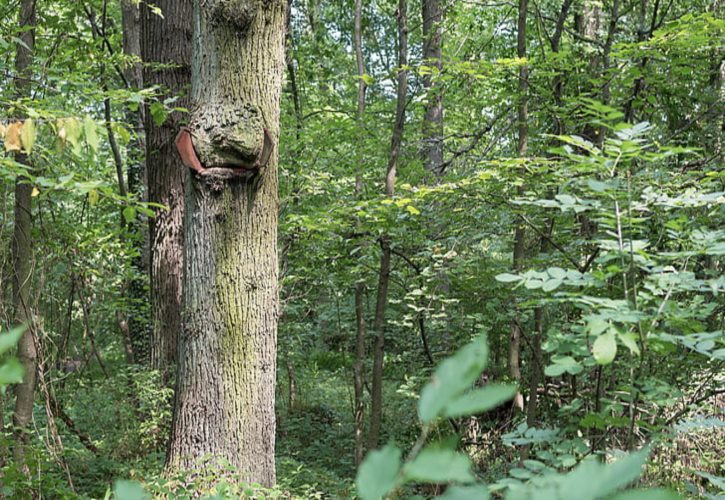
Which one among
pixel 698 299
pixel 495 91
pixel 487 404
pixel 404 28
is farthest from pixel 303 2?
pixel 487 404

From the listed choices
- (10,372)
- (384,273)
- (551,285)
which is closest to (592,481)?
(10,372)

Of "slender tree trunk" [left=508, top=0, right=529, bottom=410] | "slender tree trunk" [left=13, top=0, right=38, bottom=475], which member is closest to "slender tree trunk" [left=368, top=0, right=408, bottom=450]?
"slender tree trunk" [left=508, top=0, right=529, bottom=410]

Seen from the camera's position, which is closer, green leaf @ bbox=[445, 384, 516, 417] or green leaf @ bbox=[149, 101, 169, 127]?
green leaf @ bbox=[445, 384, 516, 417]

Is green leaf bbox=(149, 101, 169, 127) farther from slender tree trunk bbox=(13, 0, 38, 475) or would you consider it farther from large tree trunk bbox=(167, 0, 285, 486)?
slender tree trunk bbox=(13, 0, 38, 475)

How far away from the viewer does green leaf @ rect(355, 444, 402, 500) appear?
492mm

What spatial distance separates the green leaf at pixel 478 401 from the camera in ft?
1.63

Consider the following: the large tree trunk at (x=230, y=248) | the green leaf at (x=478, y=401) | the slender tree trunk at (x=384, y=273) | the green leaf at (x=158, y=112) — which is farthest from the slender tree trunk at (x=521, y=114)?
the green leaf at (x=478, y=401)

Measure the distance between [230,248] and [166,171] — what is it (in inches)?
108

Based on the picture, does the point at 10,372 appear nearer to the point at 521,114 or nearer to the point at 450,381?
the point at 450,381

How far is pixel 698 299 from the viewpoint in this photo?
2.16 m

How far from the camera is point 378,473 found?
0.50m

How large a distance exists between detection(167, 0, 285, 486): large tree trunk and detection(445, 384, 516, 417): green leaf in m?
2.95

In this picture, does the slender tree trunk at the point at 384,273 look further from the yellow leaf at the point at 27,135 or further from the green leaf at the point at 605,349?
the green leaf at the point at 605,349

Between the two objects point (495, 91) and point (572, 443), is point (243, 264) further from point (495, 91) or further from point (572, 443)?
point (495, 91)
